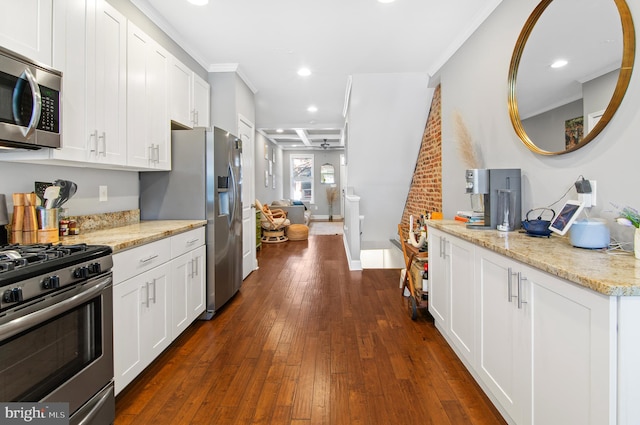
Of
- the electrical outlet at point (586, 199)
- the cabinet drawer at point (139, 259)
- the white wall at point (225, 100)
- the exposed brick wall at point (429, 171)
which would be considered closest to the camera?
the electrical outlet at point (586, 199)

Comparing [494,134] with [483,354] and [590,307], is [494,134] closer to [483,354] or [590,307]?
[483,354]

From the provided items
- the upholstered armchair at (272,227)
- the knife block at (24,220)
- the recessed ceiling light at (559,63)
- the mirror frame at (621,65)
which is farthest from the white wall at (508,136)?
the upholstered armchair at (272,227)

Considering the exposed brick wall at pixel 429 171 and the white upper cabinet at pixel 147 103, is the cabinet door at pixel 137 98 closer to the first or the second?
the white upper cabinet at pixel 147 103

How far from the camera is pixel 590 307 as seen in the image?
3.34ft

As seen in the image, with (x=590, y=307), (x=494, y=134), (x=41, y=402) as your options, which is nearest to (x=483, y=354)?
(x=590, y=307)

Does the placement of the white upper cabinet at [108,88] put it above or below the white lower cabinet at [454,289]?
above

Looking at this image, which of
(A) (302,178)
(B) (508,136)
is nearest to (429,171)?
(B) (508,136)

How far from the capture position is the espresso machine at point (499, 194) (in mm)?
2203

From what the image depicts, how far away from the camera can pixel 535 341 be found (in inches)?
51.9

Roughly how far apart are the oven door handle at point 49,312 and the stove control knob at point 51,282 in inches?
3.1

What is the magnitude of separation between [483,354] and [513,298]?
52cm

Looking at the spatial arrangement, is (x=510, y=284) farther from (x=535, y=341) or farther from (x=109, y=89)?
(x=109, y=89)

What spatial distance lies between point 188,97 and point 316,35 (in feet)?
4.87

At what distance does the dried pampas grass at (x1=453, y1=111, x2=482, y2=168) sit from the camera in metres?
3.07
